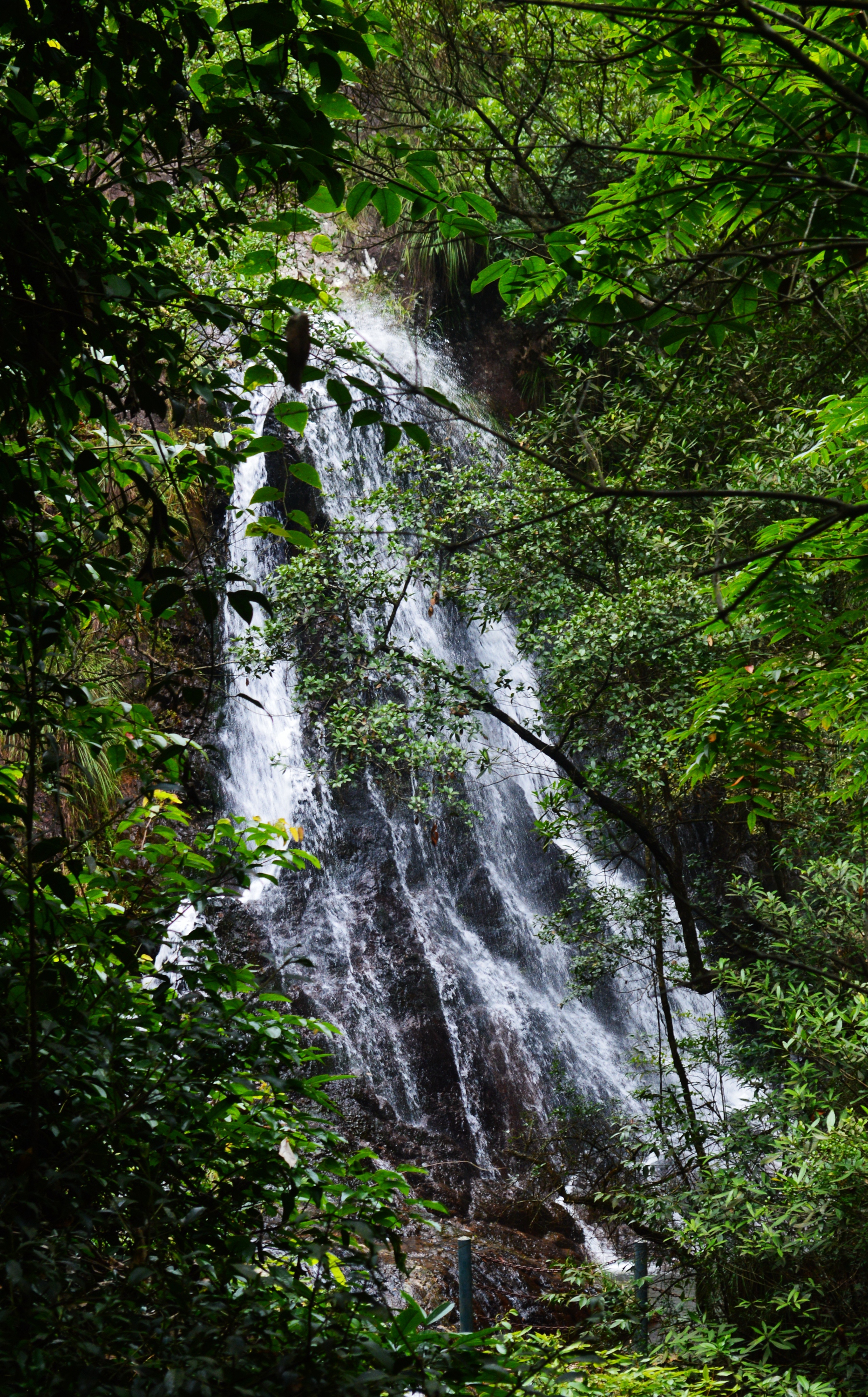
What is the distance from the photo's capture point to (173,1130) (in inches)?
69.4

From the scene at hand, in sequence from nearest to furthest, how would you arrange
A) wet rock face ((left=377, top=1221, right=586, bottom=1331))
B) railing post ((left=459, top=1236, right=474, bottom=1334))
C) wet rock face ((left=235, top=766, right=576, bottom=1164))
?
railing post ((left=459, top=1236, right=474, bottom=1334)), wet rock face ((left=377, top=1221, right=586, bottom=1331)), wet rock face ((left=235, top=766, right=576, bottom=1164))

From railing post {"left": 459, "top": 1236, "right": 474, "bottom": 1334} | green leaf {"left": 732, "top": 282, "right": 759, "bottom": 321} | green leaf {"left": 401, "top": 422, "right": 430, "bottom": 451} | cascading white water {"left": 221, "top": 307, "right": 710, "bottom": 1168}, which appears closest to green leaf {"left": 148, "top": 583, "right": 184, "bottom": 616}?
green leaf {"left": 401, "top": 422, "right": 430, "bottom": 451}

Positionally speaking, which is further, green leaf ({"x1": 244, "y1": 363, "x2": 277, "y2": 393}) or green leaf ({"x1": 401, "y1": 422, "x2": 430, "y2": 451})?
green leaf ({"x1": 244, "y1": 363, "x2": 277, "y2": 393})

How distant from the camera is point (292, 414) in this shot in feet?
5.65

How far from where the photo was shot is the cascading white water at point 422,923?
8.00 metres

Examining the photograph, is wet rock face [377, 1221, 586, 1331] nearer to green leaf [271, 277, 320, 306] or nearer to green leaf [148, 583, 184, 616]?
green leaf [148, 583, 184, 616]

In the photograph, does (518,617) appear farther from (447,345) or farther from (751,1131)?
(751,1131)

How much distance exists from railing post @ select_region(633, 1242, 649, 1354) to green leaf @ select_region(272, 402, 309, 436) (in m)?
3.52

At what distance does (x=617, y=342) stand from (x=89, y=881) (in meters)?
8.15

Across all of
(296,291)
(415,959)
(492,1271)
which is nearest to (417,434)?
(296,291)

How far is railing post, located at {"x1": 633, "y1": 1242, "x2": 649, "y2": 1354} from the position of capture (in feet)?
12.4

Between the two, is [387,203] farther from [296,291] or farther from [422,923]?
[422,923]

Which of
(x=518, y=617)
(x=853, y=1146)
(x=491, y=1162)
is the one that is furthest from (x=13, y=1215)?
(x=518, y=617)

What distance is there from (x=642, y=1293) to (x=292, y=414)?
3932 millimetres
